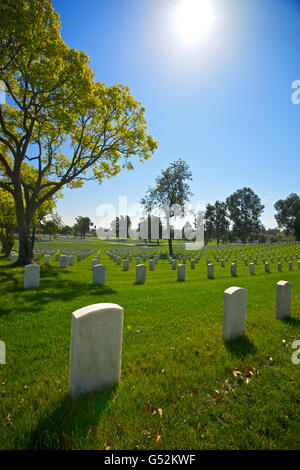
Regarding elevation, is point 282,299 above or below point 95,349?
below

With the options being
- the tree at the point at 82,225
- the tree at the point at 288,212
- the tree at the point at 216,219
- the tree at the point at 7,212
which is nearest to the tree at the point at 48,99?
the tree at the point at 7,212

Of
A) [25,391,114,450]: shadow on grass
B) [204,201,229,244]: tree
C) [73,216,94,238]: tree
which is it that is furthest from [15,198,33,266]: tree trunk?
[73,216,94,238]: tree

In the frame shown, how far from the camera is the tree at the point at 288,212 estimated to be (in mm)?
74625

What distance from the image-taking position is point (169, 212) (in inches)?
1545

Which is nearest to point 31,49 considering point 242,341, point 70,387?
point 70,387

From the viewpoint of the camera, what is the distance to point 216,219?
83.8 m

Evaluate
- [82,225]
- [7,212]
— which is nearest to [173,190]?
[7,212]

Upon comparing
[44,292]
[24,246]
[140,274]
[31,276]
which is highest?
[24,246]

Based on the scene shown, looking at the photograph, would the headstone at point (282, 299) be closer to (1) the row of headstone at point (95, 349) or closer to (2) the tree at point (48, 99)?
(1) the row of headstone at point (95, 349)

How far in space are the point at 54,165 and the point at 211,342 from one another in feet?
59.5

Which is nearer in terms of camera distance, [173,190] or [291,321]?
[291,321]

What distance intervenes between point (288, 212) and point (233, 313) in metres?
88.6

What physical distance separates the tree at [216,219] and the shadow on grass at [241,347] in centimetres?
8157

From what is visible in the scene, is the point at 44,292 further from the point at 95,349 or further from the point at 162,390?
the point at 162,390
